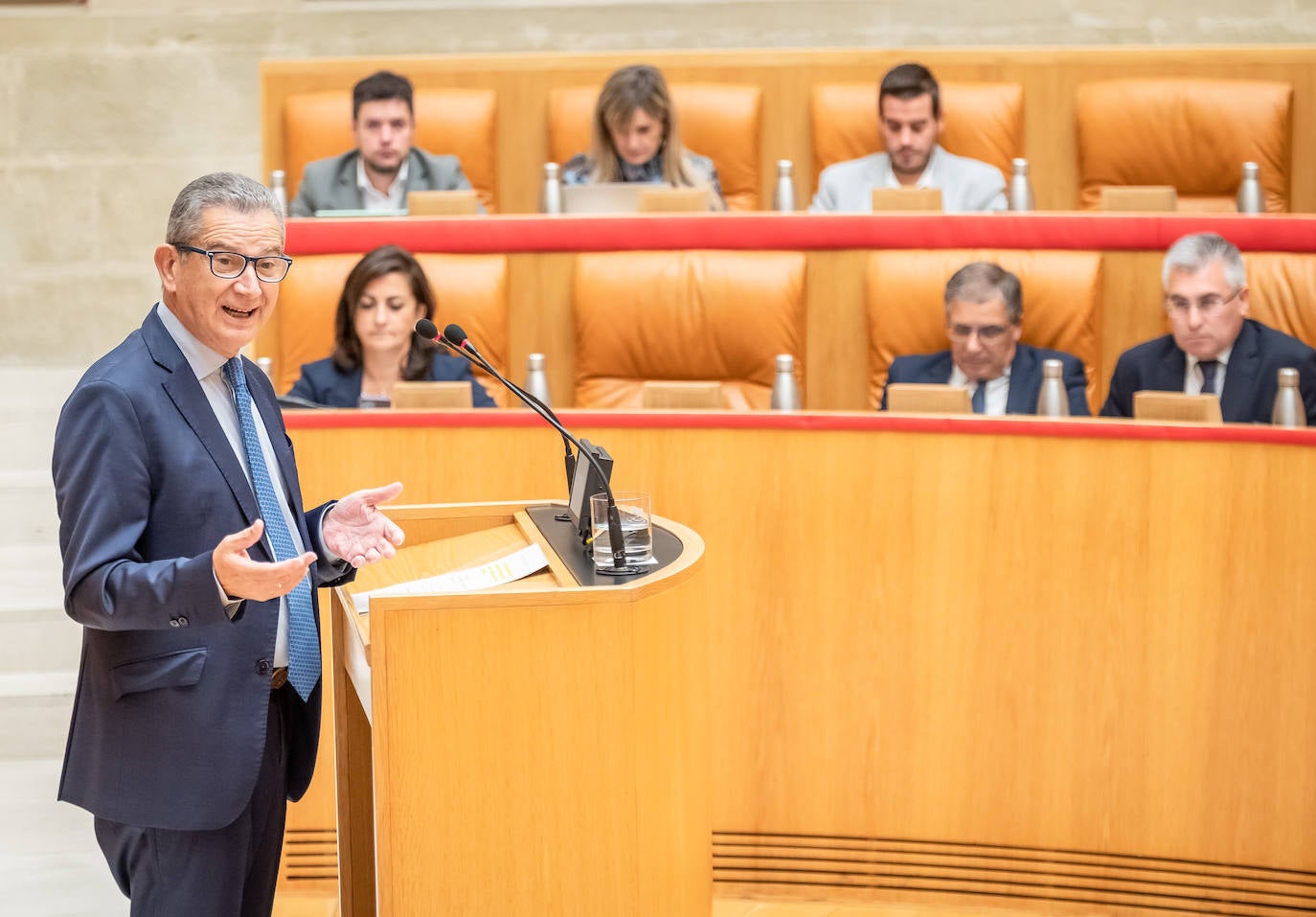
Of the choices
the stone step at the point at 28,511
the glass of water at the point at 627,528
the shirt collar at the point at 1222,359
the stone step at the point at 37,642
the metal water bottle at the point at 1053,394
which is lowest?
the stone step at the point at 37,642

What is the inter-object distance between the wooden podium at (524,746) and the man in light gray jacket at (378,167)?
52.3 inches

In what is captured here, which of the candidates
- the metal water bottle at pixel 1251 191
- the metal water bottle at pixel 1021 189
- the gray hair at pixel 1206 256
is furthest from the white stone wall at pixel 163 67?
the gray hair at pixel 1206 256

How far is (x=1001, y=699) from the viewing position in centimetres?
129

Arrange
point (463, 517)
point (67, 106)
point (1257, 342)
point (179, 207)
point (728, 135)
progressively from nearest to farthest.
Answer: point (179, 207), point (463, 517), point (1257, 342), point (728, 135), point (67, 106)

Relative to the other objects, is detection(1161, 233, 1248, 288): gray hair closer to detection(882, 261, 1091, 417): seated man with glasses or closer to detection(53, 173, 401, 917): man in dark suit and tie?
detection(882, 261, 1091, 417): seated man with glasses

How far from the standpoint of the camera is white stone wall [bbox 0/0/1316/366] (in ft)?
8.54

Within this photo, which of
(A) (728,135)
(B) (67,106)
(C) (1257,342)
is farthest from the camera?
(B) (67,106)

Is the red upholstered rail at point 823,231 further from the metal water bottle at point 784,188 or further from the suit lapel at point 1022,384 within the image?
the metal water bottle at point 784,188

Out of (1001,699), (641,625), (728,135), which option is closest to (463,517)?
(641,625)

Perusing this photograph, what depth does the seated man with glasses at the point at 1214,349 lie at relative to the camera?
154 centimetres

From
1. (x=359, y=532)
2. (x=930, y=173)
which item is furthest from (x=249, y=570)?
(x=930, y=173)

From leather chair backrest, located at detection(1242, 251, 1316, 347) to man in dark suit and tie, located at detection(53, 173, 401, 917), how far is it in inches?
48.9

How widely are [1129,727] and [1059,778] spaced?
0.08m

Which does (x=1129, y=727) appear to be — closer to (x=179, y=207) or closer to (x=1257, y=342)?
(x=1257, y=342)
